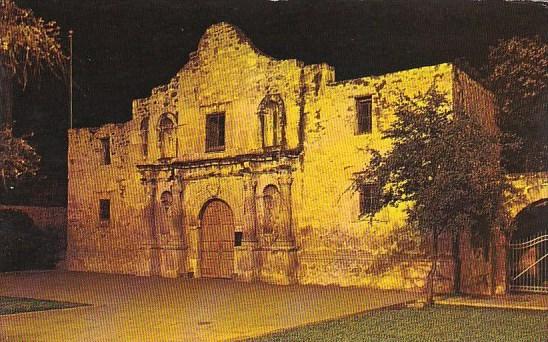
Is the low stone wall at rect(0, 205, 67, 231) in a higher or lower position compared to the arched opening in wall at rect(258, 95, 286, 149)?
lower

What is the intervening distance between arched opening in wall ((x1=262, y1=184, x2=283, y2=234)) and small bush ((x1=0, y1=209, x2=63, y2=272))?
1152 cm

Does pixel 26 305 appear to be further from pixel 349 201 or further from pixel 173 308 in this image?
pixel 349 201

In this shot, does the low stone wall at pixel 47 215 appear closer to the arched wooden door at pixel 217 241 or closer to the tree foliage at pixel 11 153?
the arched wooden door at pixel 217 241

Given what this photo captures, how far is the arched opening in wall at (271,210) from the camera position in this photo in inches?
861

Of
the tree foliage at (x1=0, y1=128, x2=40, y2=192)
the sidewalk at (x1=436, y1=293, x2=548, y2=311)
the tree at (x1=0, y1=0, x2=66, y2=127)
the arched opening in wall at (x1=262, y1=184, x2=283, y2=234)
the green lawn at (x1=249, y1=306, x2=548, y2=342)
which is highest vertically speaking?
the tree at (x1=0, y1=0, x2=66, y2=127)

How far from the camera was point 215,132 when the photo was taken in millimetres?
A: 24062

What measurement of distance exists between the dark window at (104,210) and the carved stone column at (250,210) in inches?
273

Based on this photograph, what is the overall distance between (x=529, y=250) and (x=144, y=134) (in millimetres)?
13686

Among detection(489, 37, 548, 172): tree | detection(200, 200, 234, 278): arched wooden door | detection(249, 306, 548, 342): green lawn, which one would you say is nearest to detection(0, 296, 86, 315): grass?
detection(249, 306, 548, 342): green lawn

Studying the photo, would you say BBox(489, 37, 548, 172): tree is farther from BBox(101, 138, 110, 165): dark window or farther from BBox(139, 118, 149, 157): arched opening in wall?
BBox(101, 138, 110, 165): dark window

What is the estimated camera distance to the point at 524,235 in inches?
796

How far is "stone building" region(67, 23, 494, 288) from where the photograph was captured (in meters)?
19.9

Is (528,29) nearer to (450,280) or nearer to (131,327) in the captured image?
(450,280)

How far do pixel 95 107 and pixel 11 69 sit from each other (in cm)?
2754
